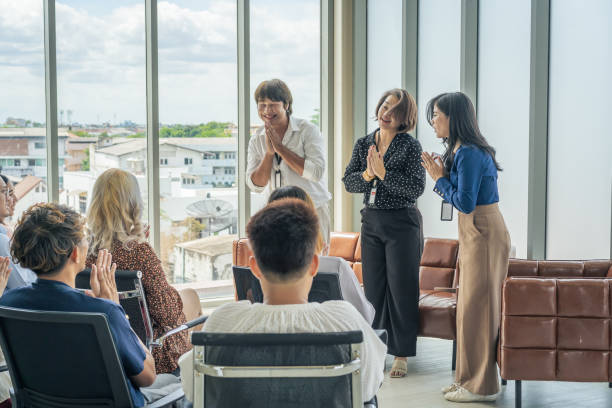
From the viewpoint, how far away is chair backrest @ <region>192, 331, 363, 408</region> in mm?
1490

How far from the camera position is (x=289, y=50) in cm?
594

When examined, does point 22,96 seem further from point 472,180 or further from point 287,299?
point 287,299

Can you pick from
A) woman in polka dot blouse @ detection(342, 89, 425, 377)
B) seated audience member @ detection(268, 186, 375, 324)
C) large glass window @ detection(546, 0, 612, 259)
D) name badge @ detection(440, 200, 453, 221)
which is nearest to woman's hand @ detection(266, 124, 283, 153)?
woman in polka dot blouse @ detection(342, 89, 425, 377)

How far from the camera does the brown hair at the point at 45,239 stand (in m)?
1.98

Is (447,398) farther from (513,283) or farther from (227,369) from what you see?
(227,369)

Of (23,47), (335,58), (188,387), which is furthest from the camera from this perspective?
(335,58)

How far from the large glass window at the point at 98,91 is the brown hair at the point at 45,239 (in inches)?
126

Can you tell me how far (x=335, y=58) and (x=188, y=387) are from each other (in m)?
4.74

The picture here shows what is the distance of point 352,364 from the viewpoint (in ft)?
5.01

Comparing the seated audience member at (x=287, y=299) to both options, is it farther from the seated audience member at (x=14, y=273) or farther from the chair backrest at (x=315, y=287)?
the seated audience member at (x=14, y=273)

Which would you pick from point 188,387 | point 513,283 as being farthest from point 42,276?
point 513,283

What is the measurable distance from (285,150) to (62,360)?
241 centimetres

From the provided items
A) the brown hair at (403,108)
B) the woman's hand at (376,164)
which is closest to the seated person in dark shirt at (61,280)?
the woman's hand at (376,164)

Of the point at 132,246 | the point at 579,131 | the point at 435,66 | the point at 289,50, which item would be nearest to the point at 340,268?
the point at 132,246
